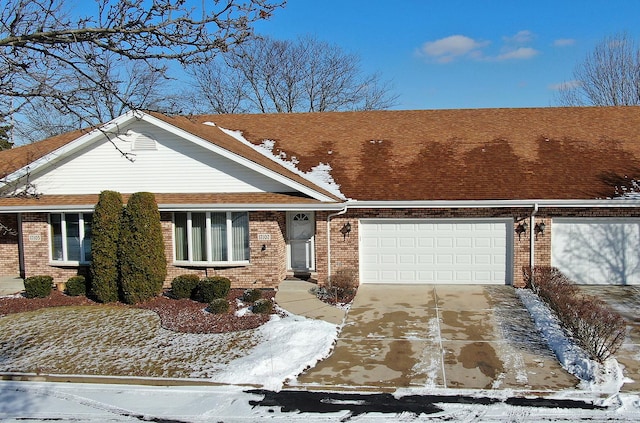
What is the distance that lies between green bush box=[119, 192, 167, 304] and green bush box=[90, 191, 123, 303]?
0.25m

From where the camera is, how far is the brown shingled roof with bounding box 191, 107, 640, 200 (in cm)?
1533

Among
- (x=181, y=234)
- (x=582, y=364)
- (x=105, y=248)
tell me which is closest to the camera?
(x=582, y=364)

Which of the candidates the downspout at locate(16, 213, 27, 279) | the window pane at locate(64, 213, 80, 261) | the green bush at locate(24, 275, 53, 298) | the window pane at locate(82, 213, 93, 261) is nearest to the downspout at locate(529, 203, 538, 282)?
the window pane at locate(82, 213, 93, 261)

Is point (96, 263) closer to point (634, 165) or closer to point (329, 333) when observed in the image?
point (329, 333)

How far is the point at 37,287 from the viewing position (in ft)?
46.7

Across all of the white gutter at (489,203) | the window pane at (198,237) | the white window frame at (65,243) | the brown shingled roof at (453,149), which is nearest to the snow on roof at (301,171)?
the brown shingled roof at (453,149)

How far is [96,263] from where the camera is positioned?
13.7 meters

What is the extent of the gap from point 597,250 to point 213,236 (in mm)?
10753

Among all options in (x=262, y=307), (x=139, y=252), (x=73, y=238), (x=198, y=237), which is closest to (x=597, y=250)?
(x=262, y=307)

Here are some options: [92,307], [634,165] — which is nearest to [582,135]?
[634,165]

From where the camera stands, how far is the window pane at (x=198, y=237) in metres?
15.0

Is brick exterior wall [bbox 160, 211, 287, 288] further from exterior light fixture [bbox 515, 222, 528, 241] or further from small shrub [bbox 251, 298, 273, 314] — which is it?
exterior light fixture [bbox 515, 222, 528, 241]

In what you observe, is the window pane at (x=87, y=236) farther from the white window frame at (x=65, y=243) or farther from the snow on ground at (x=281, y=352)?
the snow on ground at (x=281, y=352)

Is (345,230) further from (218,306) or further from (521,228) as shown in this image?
(521,228)
